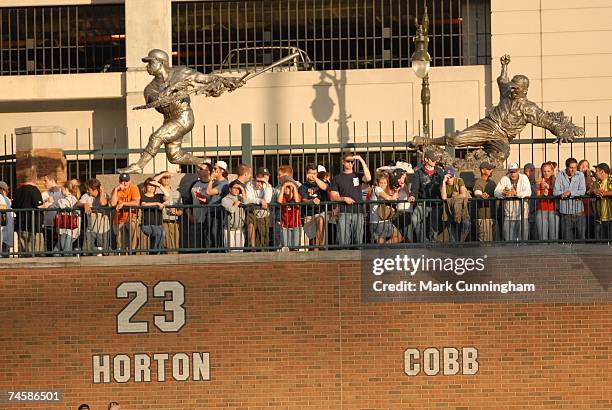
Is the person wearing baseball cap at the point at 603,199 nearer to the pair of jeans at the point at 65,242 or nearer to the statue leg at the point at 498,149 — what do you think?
the statue leg at the point at 498,149

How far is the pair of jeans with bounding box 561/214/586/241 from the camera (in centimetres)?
2600

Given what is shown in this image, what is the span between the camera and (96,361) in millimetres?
25828

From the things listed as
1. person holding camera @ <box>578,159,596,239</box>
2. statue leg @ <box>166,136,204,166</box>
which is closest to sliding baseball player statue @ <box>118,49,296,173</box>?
statue leg @ <box>166,136,204,166</box>

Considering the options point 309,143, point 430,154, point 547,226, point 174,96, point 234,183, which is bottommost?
point 547,226

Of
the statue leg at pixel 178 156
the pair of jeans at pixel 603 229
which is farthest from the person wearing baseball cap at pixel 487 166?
the statue leg at pixel 178 156

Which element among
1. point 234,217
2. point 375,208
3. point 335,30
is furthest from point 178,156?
point 335,30

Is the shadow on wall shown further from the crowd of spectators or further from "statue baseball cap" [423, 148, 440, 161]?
the crowd of spectators

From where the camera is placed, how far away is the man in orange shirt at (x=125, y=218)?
2625 cm

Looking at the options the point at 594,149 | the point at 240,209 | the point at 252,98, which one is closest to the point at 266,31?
the point at 252,98

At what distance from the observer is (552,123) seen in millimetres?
27891

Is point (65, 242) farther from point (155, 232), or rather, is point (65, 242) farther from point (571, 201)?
point (571, 201)

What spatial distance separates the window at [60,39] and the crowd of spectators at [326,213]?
486 inches

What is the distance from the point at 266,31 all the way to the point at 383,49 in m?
2.47

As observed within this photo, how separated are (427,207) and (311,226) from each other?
166cm
